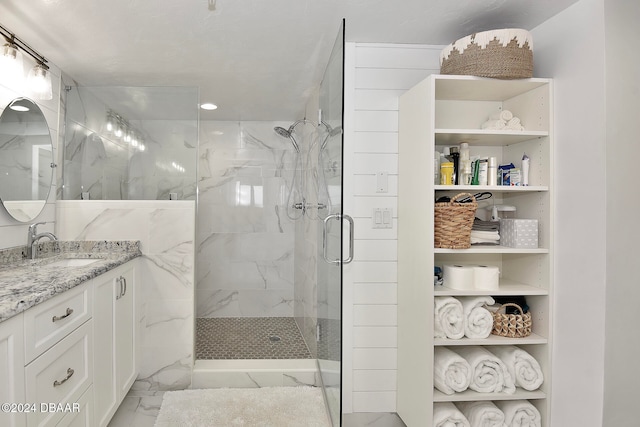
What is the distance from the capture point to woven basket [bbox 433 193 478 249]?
195cm

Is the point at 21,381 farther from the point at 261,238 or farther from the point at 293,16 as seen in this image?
the point at 261,238

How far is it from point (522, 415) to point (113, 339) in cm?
221

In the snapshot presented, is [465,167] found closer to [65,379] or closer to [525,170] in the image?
[525,170]

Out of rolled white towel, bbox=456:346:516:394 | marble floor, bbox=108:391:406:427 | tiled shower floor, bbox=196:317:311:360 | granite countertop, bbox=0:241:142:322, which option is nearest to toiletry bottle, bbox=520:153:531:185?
rolled white towel, bbox=456:346:516:394

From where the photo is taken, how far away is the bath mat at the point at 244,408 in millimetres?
2330

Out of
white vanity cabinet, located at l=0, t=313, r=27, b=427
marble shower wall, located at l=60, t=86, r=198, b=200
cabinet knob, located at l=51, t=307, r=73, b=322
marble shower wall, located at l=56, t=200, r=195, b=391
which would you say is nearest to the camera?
white vanity cabinet, located at l=0, t=313, r=27, b=427

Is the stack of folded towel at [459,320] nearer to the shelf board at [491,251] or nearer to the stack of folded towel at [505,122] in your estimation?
the shelf board at [491,251]

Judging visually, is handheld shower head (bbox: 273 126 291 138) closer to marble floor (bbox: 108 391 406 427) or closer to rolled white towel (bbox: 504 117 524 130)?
rolled white towel (bbox: 504 117 524 130)

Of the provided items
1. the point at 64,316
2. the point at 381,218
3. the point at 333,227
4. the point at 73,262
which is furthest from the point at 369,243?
the point at 73,262

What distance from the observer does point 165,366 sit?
2.72 meters

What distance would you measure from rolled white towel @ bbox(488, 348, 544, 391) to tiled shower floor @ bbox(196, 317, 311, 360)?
1565mm

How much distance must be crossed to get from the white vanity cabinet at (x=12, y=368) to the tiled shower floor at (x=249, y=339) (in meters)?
1.84

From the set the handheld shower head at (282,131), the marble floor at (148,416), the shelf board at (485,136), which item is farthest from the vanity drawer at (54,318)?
the handheld shower head at (282,131)

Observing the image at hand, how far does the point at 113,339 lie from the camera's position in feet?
7.18
